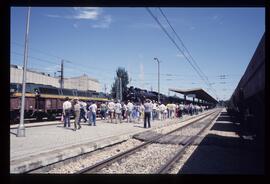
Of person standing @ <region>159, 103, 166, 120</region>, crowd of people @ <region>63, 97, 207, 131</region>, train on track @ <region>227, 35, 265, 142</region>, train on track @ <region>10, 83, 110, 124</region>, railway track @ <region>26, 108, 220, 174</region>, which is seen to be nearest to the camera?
railway track @ <region>26, 108, 220, 174</region>

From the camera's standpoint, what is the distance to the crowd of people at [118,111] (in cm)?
1706

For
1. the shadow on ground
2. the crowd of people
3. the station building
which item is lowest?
the shadow on ground

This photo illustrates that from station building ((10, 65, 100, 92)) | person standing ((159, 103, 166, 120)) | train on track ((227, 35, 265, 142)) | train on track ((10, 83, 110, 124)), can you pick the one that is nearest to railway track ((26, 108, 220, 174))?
train on track ((227, 35, 265, 142))

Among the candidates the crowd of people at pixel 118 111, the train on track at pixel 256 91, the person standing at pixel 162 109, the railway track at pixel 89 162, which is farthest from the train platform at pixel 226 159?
the person standing at pixel 162 109

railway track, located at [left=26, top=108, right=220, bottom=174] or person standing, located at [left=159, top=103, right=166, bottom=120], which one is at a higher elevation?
person standing, located at [left=159, top=103, right=166, bottom=120]

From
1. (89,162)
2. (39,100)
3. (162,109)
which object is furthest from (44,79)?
(89,162)

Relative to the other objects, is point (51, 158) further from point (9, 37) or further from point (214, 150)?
point (214, 150)

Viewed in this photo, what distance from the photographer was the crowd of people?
17.1m

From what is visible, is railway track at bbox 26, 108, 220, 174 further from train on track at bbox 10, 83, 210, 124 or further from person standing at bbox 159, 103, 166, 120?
person standing at bbox 159, 103, 166, 120

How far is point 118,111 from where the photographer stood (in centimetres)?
2181

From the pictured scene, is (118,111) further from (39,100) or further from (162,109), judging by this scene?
(39,100)
